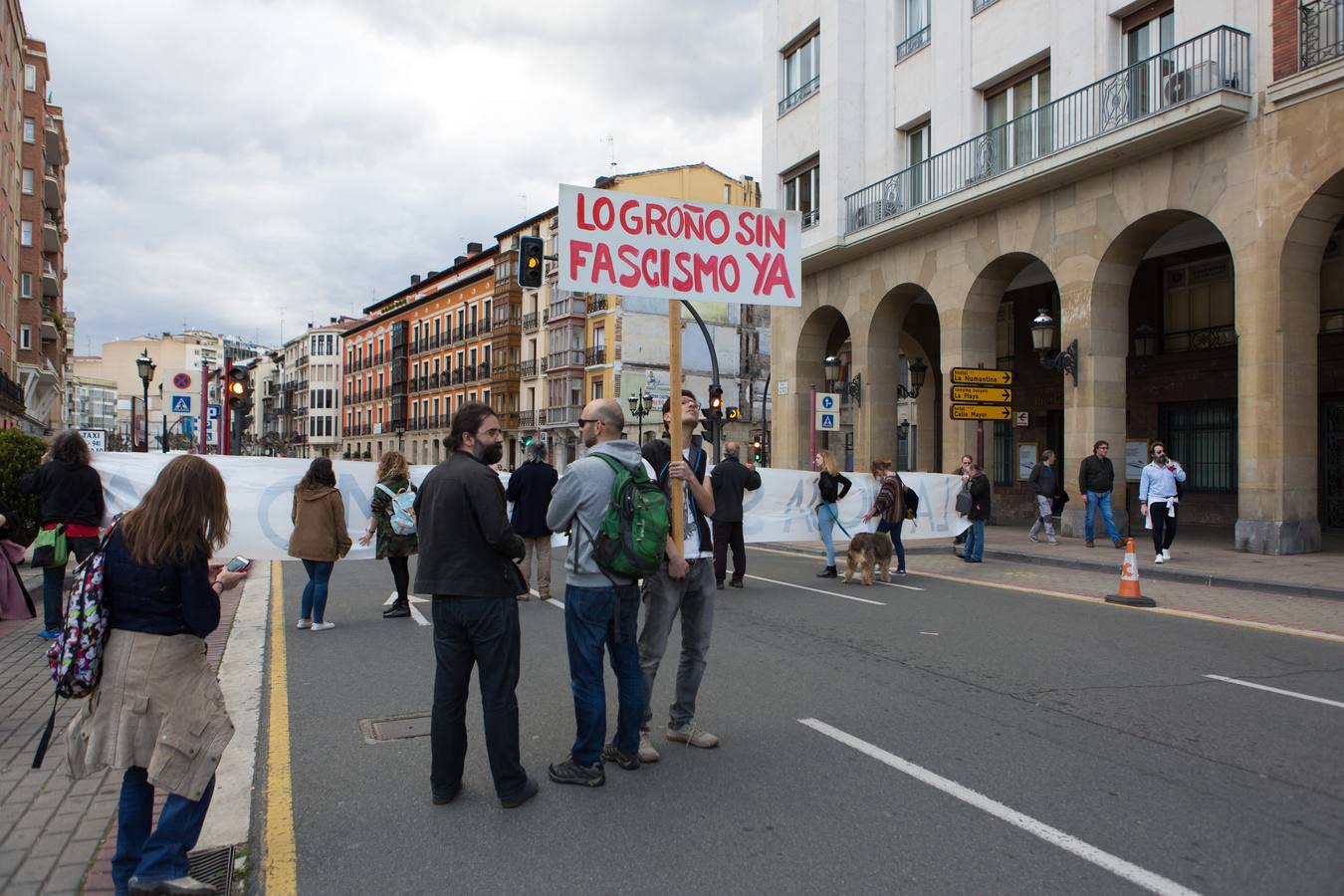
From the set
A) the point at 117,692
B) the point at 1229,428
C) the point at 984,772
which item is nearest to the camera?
the point at 117,692

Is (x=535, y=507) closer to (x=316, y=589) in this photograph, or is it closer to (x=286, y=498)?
(x=316, y=589)

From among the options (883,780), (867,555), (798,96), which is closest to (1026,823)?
(883,780)

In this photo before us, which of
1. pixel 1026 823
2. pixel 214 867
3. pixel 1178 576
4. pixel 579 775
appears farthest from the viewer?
pixel 1178 576

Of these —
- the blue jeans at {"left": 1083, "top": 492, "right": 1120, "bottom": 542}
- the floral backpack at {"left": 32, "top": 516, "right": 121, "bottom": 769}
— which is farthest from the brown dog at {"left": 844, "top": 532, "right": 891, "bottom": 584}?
the floral backpack at {"left": 32, "top": 516, "right": 121, "bottom": 769}

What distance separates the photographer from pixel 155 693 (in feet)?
10.7

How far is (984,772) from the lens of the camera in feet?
15.0

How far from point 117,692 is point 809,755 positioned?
321 cm

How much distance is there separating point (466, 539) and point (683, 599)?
1.45m

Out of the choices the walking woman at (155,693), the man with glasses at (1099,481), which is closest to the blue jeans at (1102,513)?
the man with glasses at (1099,481)

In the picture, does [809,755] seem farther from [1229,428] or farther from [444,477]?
[1229,428]

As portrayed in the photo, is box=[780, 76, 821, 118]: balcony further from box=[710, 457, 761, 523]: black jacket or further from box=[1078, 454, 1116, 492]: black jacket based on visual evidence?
box=[710, 457, 761, 523]: black jacket

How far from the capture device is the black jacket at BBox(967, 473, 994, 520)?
14406 mm

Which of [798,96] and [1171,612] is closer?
[1171,612]

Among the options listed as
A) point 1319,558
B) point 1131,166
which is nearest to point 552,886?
point 1319,558
